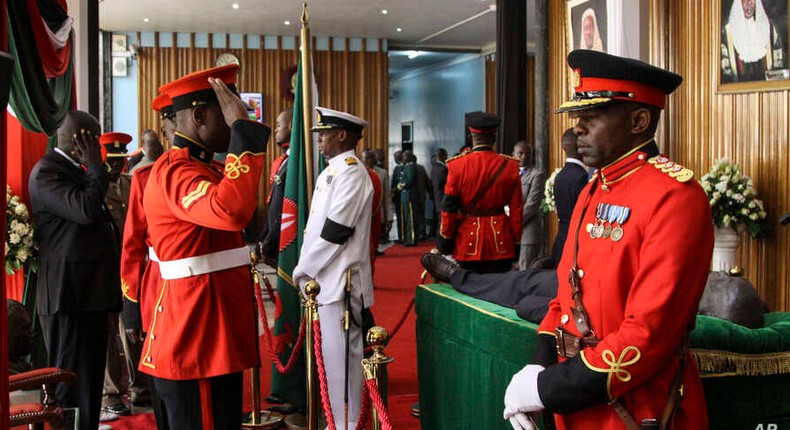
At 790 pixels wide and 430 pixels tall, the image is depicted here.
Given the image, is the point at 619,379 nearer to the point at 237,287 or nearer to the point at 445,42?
the point at 237,287

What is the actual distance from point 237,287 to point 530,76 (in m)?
15.4

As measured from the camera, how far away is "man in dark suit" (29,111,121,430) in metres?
3.78

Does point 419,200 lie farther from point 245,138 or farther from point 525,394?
point 525,394

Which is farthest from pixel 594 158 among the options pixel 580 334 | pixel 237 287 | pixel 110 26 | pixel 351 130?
pixel 110 26

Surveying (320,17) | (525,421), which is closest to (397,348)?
(525,421)

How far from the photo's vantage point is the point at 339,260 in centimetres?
396

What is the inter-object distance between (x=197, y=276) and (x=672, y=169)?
5.13 feet

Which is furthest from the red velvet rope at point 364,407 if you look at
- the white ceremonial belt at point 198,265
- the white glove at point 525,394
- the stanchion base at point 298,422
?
the stanchion base at point 298,422

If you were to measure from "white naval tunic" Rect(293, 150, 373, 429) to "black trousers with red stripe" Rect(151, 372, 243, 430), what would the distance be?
1303 millimetres

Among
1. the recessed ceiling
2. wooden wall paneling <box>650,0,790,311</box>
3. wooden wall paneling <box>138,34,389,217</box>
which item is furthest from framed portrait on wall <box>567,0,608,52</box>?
wooden wall paneling <box>138,34,389,217</box>

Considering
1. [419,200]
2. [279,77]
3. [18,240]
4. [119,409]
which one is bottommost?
[119,409]

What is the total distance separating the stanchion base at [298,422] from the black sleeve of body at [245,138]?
226 cm

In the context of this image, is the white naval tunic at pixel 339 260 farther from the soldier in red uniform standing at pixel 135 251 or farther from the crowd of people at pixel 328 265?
the soldier in red uniform standing at pixel 135 251

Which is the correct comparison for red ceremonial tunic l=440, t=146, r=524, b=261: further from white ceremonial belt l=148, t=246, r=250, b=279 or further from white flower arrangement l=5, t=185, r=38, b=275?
white ceremonial belt l=148, t=246, r=250, b=279
